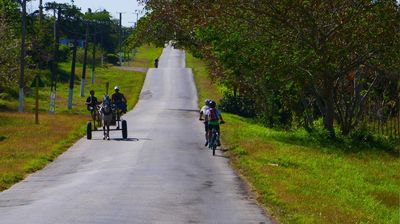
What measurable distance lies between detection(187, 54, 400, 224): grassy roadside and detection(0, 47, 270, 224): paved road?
61cm

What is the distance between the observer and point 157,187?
15.8 meters

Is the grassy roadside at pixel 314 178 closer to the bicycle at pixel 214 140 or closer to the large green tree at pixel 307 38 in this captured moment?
the bicycle at pixel 214 140

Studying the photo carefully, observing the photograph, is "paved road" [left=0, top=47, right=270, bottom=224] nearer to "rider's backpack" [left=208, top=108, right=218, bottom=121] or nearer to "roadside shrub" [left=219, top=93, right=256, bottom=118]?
"rider's backpack" [left=208, top=108, right=218, bottom=121]

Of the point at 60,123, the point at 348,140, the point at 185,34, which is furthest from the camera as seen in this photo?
the point at 185,34

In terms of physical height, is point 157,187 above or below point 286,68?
below

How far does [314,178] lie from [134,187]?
5238 millimetres

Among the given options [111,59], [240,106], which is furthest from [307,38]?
[111,59]

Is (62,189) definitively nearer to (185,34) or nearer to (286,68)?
(286,68)

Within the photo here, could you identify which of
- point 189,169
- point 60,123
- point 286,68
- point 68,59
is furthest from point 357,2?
point 68,59

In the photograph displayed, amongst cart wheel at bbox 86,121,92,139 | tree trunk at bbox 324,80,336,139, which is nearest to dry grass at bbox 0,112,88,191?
cart wheel at bbox 86,121,92,139

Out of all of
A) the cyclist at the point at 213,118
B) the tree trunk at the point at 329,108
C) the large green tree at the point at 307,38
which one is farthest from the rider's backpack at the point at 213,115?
the tree trunk at the point at 329,108

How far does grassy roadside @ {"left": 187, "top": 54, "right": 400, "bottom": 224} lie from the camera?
45.4 ft

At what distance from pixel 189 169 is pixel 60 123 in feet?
56.3

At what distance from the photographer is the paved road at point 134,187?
40.9 feet
